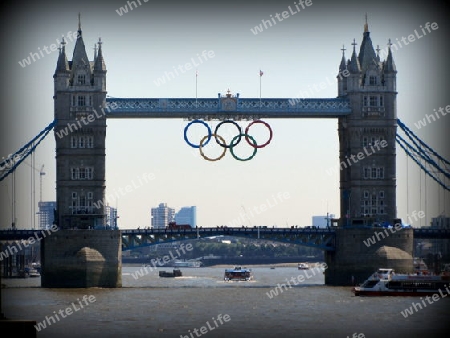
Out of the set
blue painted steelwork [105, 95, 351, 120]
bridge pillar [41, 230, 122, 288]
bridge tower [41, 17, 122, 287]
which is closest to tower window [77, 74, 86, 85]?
bridge tower [41, 17, 122, 287]

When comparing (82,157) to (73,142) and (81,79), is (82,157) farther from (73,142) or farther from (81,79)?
(81,79)

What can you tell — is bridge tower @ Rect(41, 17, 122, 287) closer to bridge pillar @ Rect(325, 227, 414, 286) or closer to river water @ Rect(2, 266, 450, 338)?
river water @ Rect(2, 266, 450, 338)

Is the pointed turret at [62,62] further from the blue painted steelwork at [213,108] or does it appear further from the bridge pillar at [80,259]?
the bridge pillar at [80,259]

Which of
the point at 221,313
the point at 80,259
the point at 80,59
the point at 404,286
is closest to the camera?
the point at 221,313

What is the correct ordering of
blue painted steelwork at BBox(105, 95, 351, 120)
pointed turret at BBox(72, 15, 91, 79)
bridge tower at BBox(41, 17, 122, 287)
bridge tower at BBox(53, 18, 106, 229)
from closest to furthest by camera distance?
1. bridge tower at BBox(41, 17, 122, 287)
2. bridge tower at BBox(53, 18, 106, 229)
3. blue painted steelwork at BBox(105, 95, 351, 120)
4. pointed turret at BBox(72, 15, 91, 79)

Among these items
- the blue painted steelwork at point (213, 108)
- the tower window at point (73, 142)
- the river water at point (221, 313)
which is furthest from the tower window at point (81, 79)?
the river water at point (221, 313)

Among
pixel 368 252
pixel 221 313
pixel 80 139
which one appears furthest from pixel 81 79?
pixel 221 313
